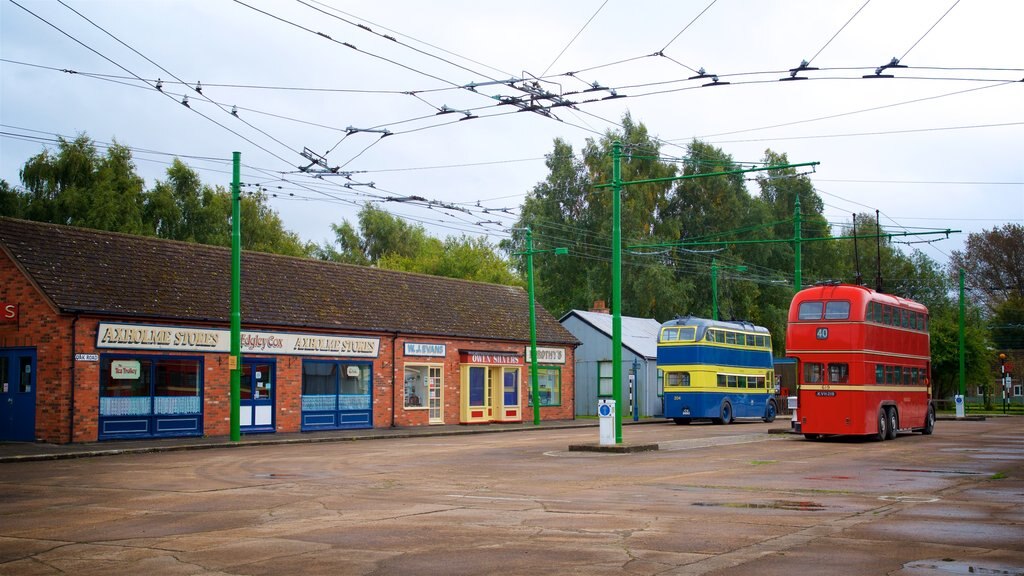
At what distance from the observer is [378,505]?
13.9 m

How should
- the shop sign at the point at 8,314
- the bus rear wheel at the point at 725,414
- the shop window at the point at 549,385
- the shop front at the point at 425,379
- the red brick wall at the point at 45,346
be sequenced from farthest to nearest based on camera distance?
the shop window at the point at 549,385, the bus rear wheel at the point at 725,414, the shop front at the point at 425,379, the shop sign at the point at 8,314, the red brick wall at the point at 45,346

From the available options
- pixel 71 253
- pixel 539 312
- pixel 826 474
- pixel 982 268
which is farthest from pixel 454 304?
pixel 982 268

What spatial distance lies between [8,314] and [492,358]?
19036mm

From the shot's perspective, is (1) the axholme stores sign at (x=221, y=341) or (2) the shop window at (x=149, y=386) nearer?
(2) the shop window at (x=149, y=386)

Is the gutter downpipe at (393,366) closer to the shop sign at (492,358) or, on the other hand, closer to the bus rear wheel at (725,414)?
the shop sign at (492,358)

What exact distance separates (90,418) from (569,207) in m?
41.8

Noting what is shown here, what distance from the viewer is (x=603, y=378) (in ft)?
174

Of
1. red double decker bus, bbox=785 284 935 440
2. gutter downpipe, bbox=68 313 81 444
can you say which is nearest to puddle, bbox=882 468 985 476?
red double decker bus, bbox=785 284 935 440

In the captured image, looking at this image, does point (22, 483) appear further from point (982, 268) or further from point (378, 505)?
point (982, 268)

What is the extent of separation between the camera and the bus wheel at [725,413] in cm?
4394

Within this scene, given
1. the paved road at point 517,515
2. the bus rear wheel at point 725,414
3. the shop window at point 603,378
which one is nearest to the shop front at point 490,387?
the bus rear wheel at point 725,414

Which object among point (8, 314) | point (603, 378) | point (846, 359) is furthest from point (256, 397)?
point (603, 378)

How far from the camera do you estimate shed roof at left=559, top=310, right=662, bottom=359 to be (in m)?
52.0

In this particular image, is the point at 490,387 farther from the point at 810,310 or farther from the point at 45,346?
the point at 45,346
